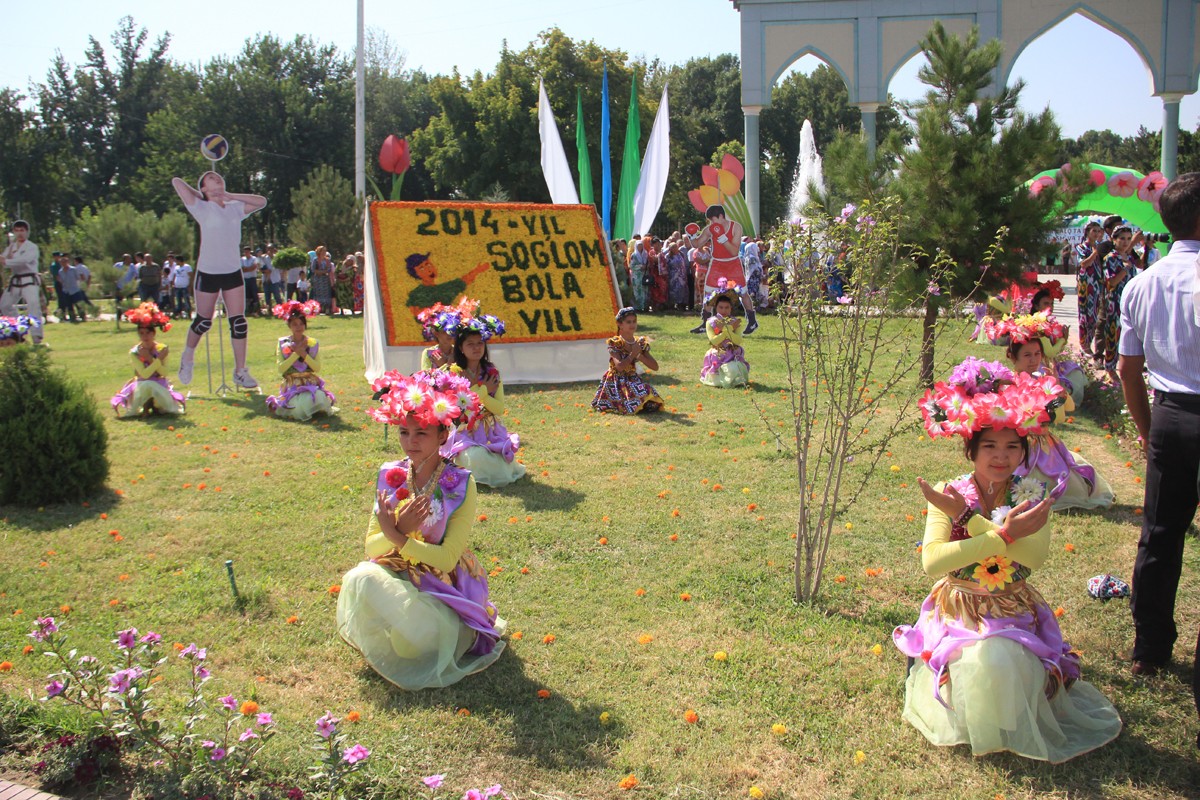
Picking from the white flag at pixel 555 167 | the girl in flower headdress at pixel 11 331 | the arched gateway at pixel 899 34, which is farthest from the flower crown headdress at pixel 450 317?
the arched gateway at pixel 899 34

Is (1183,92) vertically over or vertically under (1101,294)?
over

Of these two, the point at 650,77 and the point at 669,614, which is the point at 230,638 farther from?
the point at 650,77

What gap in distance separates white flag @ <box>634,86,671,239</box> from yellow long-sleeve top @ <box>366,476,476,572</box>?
17709 mm

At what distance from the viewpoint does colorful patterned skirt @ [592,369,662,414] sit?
10797mm

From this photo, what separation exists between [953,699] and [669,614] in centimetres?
184

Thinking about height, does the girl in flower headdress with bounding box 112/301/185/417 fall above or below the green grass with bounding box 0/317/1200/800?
above

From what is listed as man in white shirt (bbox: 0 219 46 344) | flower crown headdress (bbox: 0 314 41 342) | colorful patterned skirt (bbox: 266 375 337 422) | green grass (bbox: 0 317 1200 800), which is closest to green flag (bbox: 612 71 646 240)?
man in white shirt (bbox: 0 219 46 344)

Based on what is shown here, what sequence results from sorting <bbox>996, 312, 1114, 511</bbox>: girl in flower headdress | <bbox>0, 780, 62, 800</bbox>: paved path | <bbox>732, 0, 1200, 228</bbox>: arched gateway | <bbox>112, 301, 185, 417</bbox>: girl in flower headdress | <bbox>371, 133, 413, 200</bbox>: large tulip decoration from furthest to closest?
<bbox>732, 0, 1200, 228</bbox>: arched gateway, <bbox>371, 133, 413, 200</bbox>: large tulip decoration, <bbox>112, 301, 185, 417</bbox>: girl in flower headdress, <bbox>996, 312, 1114, 511</bbox>: girl in flower headdress, <bbox>0, 780, 62, 800</bbox>: paved path

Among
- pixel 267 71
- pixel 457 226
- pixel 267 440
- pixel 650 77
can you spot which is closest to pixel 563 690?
pixel 267 440

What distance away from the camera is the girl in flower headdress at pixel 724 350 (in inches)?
482

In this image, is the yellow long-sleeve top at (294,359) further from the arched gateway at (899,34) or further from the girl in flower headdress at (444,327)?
the arched gateway at (899,34)

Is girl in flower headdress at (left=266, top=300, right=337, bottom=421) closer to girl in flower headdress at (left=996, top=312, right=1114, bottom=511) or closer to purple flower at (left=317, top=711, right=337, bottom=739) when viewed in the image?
girl in flower headdress at (left=996, top=312, right=1114, bottom=511)

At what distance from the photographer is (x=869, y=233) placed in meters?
4.98

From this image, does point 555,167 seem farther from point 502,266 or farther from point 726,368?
point 726,368
